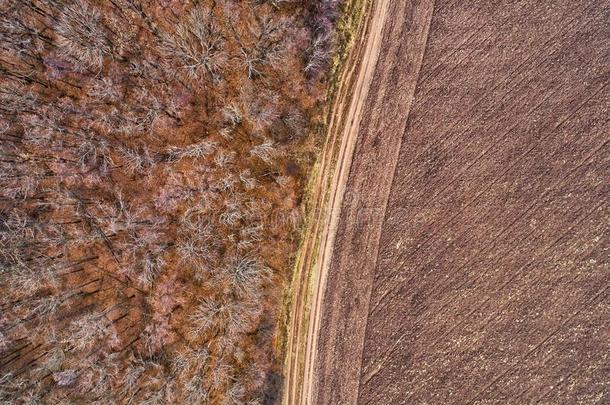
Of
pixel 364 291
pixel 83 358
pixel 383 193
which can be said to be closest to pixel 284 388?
pixel 364 291

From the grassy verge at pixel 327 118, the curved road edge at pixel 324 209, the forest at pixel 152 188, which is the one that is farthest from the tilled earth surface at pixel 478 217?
the forest at pixel 152 188

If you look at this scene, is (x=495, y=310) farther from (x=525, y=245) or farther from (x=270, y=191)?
(x=270, y=191)

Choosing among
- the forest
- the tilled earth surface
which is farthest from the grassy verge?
the tilled earth surface

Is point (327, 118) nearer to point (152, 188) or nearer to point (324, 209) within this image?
point (324, 209)

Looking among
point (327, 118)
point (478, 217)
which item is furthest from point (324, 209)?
point (478, 217)

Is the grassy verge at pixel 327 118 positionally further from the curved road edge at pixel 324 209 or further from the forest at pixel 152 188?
the forest at pixel 152 188

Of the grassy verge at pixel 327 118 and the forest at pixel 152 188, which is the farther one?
the grassy verge at pixel 327 118
